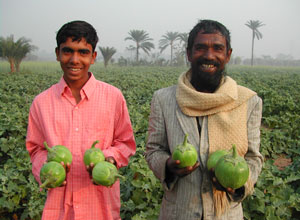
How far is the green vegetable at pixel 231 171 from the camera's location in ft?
5.12

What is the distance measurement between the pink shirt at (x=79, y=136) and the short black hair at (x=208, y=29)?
69cm

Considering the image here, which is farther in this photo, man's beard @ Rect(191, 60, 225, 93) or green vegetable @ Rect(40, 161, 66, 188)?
man's beard @ Rect(191, 60, 225, 93)

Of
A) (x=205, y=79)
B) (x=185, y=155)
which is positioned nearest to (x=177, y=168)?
(x=185, y=155)

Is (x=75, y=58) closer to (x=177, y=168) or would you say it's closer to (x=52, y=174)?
(x=52, y=174)

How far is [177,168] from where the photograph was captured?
167 cm

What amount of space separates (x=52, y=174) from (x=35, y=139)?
0.47m

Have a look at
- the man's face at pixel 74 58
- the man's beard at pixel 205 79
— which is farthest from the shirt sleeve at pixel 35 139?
the man's beard at pixel 205 79

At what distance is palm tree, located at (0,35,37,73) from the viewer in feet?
77.9

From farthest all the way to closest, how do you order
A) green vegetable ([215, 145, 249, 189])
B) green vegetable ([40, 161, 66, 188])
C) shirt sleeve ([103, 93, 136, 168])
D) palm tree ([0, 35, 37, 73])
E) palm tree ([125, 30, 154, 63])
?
palm tree ([125, 30, 154, 63]) < palm tree ([0, 35, 37, 73]) < shirt sleeve ([103, 93, 136, 168]) < green vegetable ([40, 161, 66, 188]) < green vegetable ([215, 145, 249, 189])

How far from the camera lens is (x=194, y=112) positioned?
181 centimetres

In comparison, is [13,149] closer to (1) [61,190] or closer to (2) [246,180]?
(1) [61,190]

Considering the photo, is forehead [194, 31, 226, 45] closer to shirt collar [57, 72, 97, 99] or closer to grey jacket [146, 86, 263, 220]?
grey jacket [146, 86, 263, 220]

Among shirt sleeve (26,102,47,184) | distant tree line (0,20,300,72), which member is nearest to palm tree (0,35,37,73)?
distant tree line (0,20,300,72)

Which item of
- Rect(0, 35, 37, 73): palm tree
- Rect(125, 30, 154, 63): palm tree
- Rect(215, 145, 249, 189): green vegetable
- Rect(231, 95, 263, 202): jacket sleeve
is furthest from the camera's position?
Rect(125, 30, 154, 63): palm tree
